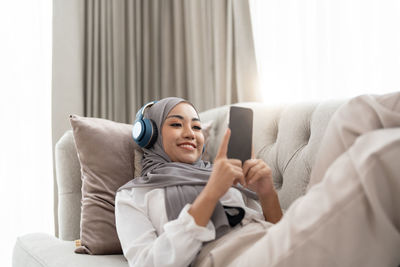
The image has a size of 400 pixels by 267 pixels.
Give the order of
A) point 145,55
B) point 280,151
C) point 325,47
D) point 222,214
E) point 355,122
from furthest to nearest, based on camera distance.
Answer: point 145,55 < point 325,47 < point 280,151 < point 222,214 < point 355,122

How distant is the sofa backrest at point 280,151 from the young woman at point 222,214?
0.62 ft

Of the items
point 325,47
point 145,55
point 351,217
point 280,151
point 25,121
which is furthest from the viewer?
point 145,55

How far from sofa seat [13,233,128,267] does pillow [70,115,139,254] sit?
0.05 metres

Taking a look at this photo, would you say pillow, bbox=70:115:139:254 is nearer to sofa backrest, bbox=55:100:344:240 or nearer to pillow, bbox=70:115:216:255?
pillow, bbox=70:115:216:255

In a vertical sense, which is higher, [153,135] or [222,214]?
[153,135]

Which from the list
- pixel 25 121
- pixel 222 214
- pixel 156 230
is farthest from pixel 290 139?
pixel 25 121

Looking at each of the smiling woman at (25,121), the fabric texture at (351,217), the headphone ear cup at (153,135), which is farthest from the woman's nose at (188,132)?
the smiling woman at (25,121)

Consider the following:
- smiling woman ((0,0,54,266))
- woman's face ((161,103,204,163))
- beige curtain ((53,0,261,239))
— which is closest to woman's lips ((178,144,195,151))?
woman's face ((161,103,204,163))

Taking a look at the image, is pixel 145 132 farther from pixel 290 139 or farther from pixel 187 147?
pixel 290 139

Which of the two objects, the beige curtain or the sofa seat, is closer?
the sofa seat

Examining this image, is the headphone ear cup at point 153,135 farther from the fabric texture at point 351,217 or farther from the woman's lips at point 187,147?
the fabric texture at point 351,217

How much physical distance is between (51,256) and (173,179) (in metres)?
0.52

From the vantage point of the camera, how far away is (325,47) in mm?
1789

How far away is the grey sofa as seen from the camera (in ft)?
4.00
